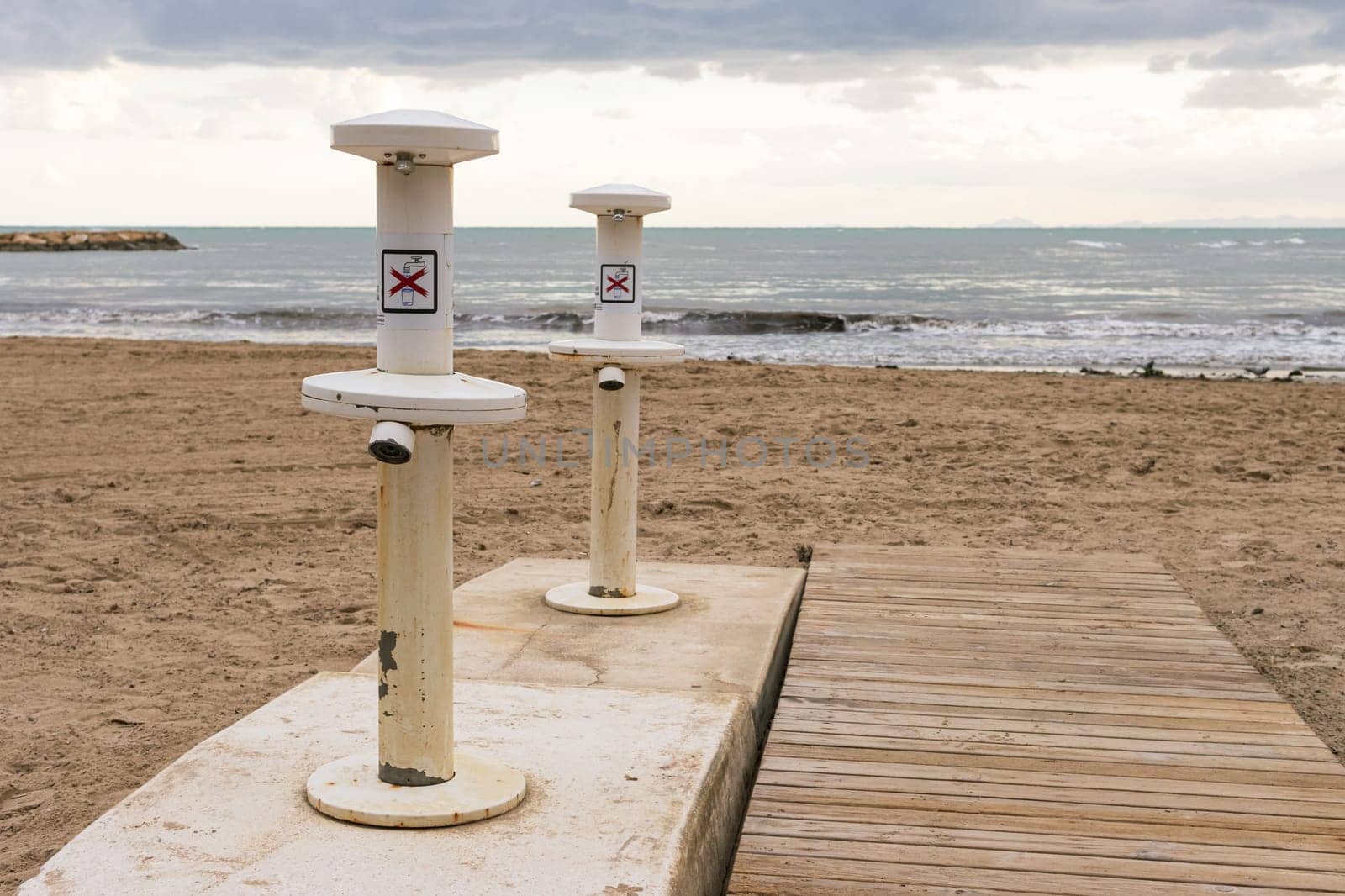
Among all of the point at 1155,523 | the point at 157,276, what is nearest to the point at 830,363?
the point at 1155,523

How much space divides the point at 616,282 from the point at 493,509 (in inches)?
143

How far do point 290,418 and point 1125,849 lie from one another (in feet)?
30.8

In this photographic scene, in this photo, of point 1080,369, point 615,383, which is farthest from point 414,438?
point 1080,369

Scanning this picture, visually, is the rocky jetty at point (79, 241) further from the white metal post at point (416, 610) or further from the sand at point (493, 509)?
the white metal post at point (416, 610)

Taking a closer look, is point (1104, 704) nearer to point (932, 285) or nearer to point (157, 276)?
point (932, 285)

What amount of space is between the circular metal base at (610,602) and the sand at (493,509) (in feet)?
2.98

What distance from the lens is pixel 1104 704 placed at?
3.79 m

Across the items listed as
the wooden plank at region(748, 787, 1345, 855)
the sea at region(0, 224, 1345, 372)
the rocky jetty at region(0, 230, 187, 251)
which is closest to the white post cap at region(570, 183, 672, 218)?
the wooden plank at region(748, 787, 1345, 855)

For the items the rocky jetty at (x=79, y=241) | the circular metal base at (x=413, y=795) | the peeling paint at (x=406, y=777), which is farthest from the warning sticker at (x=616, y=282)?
the rocky jetty at (x=79, y=241)

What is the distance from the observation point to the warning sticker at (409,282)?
2707 mm

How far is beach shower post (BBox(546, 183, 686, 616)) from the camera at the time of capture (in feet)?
15.0

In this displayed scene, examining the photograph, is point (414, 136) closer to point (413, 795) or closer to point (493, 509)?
point (413, 795)

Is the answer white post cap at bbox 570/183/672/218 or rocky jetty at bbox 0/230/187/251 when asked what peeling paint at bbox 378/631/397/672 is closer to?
white post cap at bbox 570/183/672/218

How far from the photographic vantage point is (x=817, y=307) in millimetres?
34094
